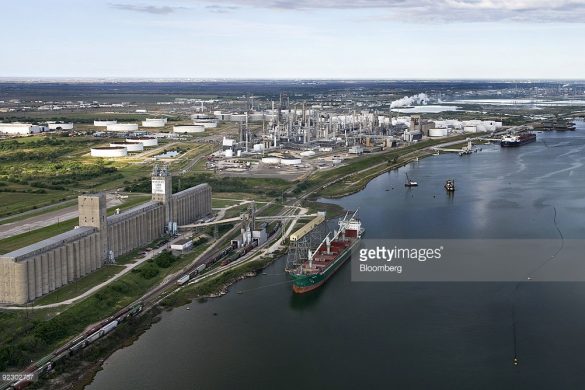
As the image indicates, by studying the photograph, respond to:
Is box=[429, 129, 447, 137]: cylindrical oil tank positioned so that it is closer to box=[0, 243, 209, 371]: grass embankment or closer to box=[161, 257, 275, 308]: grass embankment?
box=[161, 257, 275, 308]: grass embankment

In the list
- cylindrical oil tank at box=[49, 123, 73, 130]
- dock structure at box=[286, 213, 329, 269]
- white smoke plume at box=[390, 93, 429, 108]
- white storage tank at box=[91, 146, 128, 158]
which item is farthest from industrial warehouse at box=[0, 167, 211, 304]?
white smoke plume at box=[390, 93, 429, 108]

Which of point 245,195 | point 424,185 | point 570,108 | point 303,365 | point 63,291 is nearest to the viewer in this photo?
point 303,365

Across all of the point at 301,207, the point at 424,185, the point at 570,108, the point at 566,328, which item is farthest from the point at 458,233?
the point at 570,108

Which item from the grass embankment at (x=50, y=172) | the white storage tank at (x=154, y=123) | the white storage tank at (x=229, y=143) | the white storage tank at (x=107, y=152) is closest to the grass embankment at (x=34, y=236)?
the grass embankment at (x=50, y=172)

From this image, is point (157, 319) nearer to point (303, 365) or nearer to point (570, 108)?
point (303, 365)

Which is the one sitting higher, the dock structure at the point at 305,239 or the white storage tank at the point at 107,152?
the white storage tank at the point at 107,152

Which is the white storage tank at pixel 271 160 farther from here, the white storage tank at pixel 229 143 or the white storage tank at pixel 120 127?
the white storage tank at pixel 120 127
